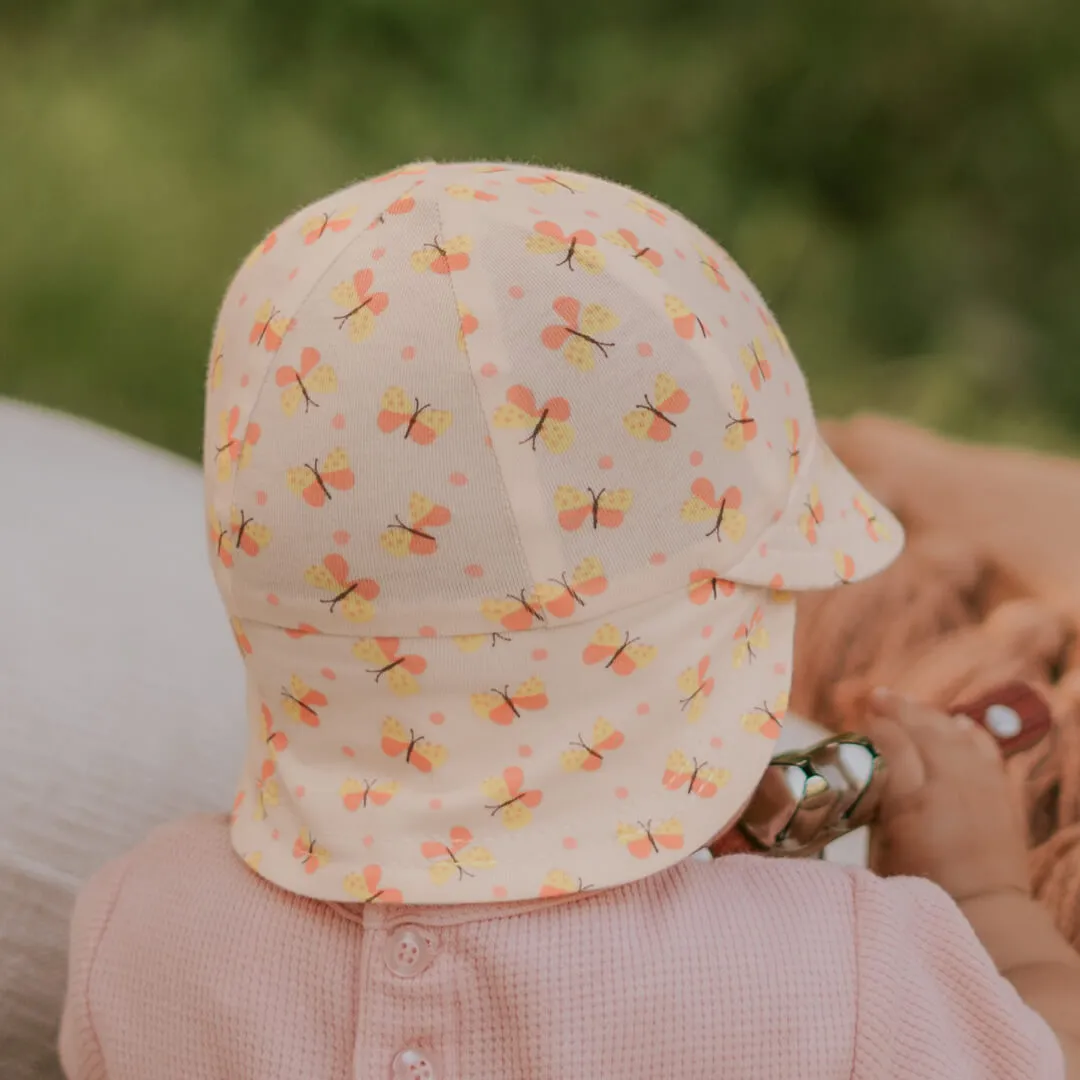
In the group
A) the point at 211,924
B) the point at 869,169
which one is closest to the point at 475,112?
the point at 869,169

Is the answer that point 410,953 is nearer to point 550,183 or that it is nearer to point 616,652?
point 616,652

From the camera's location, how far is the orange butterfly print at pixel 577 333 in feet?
1.39

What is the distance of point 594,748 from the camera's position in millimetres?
461

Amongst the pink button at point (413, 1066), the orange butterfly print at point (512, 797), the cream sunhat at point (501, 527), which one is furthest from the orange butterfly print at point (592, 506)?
the pink button at point (413, 1066)

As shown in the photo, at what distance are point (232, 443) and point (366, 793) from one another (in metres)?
0.15

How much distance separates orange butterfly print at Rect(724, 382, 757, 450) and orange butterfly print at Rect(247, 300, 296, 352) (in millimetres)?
169

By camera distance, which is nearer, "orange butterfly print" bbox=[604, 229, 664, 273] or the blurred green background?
"orange butterfly print" bbox=[604, 229, 664, 273]

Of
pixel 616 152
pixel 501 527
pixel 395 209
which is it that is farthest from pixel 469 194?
pixel 616 152

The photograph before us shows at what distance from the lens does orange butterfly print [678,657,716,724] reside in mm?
467

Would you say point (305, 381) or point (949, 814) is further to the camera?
point (949, 814)

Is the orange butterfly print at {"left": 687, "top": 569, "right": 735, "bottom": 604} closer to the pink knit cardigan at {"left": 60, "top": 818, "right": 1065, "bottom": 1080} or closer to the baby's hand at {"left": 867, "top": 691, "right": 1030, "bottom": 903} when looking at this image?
the pink knit cardigan at {"left": 60, "top": 818, "right": 1065, "bottom": 1080}

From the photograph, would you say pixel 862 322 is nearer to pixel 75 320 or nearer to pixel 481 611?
pixel 481 611

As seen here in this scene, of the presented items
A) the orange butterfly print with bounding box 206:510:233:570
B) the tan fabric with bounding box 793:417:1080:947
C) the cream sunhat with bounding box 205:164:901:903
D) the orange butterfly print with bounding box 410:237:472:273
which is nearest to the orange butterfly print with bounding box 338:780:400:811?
the cream sunhat with bounding box 205:164:901:903

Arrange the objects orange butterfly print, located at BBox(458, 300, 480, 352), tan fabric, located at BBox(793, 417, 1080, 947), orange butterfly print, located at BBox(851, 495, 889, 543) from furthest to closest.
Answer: tan fabric, located at BBox(793, 417, 1080, 947)
orange butterfly print, located at BBox(851, 495, 889, 543)
orange butterfly print, located at BBox(458, 300, 480, 352)
